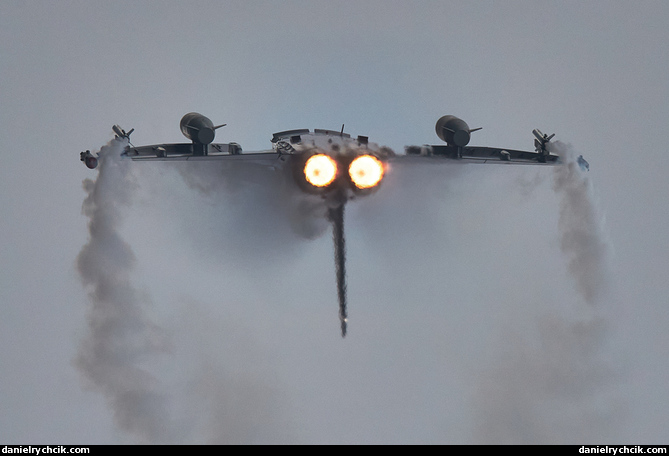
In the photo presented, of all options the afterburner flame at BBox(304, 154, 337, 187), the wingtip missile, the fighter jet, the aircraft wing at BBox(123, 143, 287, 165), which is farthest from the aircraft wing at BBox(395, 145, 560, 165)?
the wingtip missile

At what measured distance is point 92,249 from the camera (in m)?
30.6

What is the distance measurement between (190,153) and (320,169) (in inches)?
236

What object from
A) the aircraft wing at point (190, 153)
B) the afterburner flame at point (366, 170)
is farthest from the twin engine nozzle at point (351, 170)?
the aircraft wing at point (190, 153)

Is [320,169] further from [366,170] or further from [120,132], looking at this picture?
[120,132]

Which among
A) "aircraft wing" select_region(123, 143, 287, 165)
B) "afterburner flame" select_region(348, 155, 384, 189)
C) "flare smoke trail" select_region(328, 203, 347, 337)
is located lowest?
"flare smoke trail" select_region(328, 203, 347, 337)

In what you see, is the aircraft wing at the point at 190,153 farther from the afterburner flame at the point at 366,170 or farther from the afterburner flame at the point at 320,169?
the afterburner flame at the point at 366,170

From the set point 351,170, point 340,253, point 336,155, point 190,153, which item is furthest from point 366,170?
point 190,153

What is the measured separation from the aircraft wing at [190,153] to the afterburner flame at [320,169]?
7.53 feet

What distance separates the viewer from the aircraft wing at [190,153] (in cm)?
2795

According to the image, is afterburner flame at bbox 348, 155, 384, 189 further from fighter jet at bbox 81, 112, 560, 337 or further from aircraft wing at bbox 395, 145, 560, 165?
aircraft wing at bbox 395, 145, 560, 165

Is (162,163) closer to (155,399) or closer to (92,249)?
(92,249)

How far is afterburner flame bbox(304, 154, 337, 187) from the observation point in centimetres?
2516
